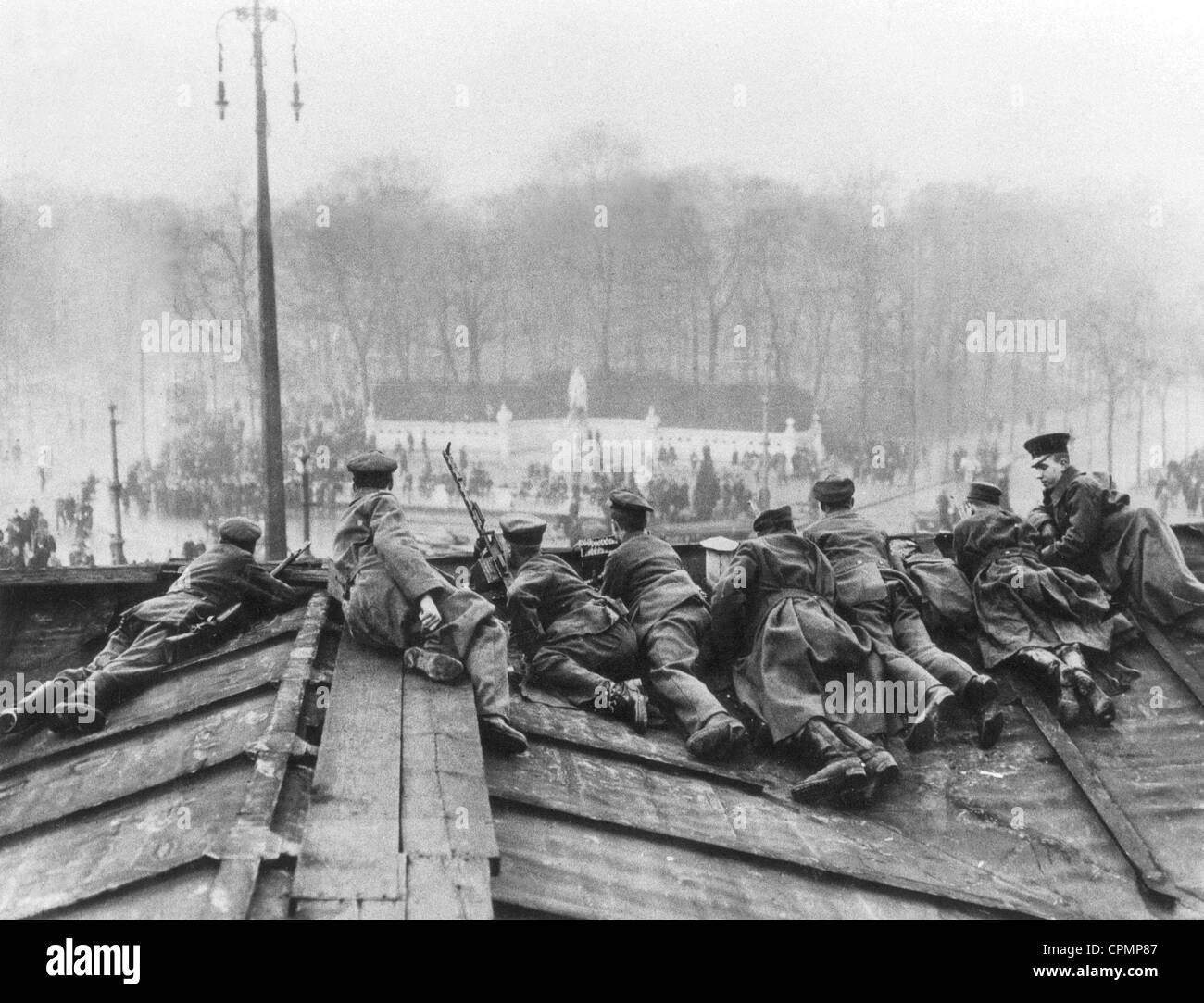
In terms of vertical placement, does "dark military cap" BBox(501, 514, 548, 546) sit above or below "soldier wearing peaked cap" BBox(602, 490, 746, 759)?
above

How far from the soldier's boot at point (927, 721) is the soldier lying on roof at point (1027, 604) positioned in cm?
78

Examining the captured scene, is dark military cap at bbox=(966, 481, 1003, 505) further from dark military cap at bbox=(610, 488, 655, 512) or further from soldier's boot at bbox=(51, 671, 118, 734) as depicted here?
soldier's boot at bbox=(51, 671, 118, 734)

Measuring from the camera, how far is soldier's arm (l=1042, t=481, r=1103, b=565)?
756cm

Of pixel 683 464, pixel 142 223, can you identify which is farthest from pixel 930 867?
pixel 142 223

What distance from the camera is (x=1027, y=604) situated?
714 cm

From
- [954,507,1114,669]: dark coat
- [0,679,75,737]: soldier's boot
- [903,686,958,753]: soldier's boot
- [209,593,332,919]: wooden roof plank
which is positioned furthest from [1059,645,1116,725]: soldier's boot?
[0,679,75,737]: soldier's boot

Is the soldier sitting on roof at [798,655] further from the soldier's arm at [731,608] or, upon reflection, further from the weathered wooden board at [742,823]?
the weathered wooden board at [742,823]

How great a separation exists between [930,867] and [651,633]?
201 centimetres

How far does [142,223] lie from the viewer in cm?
1925

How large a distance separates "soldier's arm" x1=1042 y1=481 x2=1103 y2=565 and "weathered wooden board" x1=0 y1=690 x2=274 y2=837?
4.64 m

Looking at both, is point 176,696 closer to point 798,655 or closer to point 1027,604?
point 798,655

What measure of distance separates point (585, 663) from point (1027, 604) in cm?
256

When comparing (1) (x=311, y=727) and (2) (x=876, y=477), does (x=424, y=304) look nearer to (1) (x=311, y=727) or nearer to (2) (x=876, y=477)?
(2) (x=876, y=477)

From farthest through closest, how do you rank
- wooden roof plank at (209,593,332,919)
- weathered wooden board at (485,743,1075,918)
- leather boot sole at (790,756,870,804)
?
1. leather boot sole at (790,756,870,804)
2. weathered wooden board at (485,743,1075,918)
3. wooden roof plank at (209,593,332,919)
